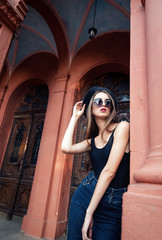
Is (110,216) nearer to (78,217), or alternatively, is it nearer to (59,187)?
(78,217)

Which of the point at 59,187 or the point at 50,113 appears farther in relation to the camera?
the point at 50,113

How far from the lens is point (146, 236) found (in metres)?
0.76

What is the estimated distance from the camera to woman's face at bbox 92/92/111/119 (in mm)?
1259

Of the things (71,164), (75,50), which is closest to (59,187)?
(71,164)

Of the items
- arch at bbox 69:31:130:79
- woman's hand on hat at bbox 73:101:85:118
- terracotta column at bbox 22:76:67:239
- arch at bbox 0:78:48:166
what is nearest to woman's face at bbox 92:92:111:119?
woman's hand on hat at bbox 73:101:85:118

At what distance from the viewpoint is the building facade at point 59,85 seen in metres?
1.21

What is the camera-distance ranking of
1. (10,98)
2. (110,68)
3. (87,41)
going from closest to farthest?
(110,68) < (87,41) < (10,98)

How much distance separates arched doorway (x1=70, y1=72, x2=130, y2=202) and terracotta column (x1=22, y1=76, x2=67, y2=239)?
584mm

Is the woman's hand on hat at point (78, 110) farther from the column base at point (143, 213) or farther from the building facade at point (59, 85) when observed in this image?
the column base at point (143, 213)

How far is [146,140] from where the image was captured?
3.43 feet

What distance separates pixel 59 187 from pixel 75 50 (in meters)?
4.42

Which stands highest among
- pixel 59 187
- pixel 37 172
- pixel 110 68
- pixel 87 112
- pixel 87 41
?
pixel 87 41

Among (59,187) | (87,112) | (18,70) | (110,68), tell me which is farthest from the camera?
(18,70)

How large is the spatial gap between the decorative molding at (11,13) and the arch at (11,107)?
329 cm
